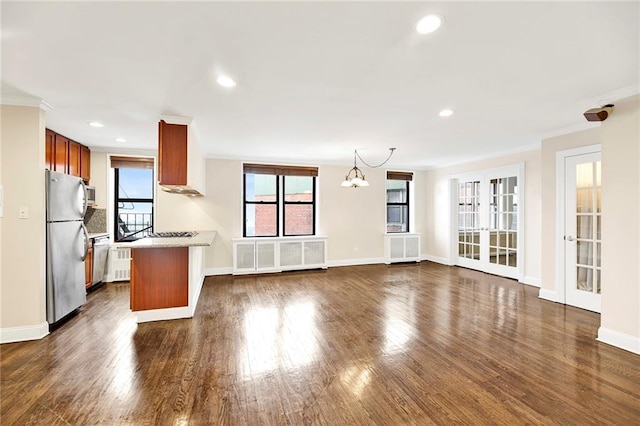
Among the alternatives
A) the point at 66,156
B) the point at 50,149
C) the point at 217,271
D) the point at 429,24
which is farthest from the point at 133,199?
the point at 429,24

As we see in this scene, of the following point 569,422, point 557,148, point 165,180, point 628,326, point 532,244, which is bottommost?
point 569,422

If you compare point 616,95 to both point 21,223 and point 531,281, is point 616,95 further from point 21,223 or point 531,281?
point 21,223

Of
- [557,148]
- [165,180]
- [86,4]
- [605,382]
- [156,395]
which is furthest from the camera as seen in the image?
[557,148]

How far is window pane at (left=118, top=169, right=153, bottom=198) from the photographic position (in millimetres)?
5512

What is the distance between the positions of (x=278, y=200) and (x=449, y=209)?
407 cm

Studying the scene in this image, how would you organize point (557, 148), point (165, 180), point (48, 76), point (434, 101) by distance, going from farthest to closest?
point (557, 148) → point (165, 180) → point (434, 101) → point (48, 76)

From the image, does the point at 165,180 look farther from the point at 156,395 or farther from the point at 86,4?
the point at 156,395

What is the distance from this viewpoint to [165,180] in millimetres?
3346

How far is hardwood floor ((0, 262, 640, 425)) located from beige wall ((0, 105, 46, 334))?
1.18 feet

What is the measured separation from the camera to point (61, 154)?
417 centimetres

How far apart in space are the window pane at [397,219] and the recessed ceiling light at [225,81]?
5.66 meters

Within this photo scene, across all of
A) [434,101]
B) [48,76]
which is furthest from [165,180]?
[434,101]

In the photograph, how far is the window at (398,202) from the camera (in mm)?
7473

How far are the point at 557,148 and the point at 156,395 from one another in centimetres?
546
